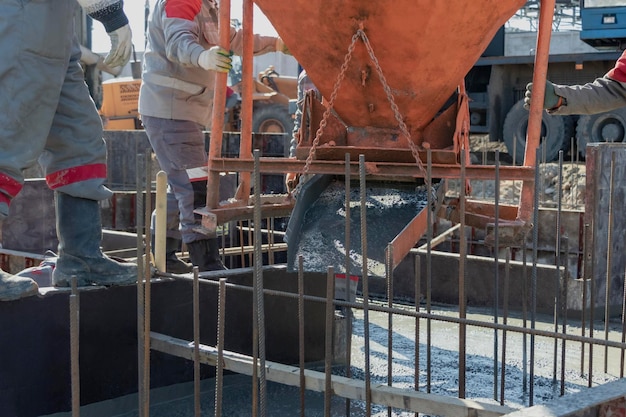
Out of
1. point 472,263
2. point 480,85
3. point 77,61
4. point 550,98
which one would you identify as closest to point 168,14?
point 77,61

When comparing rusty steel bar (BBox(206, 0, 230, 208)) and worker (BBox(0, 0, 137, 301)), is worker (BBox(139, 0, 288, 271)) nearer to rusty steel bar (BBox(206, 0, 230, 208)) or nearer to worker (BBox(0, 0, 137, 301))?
rusty steel bar (BBox(206, 0, 230, 208))

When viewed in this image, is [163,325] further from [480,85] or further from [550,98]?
[480,85]

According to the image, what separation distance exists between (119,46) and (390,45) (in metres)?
1.33

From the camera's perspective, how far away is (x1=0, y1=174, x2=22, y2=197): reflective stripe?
318 cm

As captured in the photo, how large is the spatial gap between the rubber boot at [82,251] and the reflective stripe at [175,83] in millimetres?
1508

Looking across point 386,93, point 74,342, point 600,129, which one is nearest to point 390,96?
point 386,93

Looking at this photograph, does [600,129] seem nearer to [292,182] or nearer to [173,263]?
[292,182]

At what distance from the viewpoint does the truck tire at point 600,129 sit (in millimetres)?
13062

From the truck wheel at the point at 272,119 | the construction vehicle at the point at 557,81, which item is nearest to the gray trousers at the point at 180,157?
the construction vehicle at the point at 557,81

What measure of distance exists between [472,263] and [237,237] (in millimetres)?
1929

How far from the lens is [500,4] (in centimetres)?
416

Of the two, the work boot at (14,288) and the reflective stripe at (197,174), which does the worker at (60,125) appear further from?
the reflective stripe at (197,174)

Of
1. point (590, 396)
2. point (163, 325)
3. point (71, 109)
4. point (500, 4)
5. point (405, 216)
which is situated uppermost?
point (500, 4)

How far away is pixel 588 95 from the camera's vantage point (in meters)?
4.29
